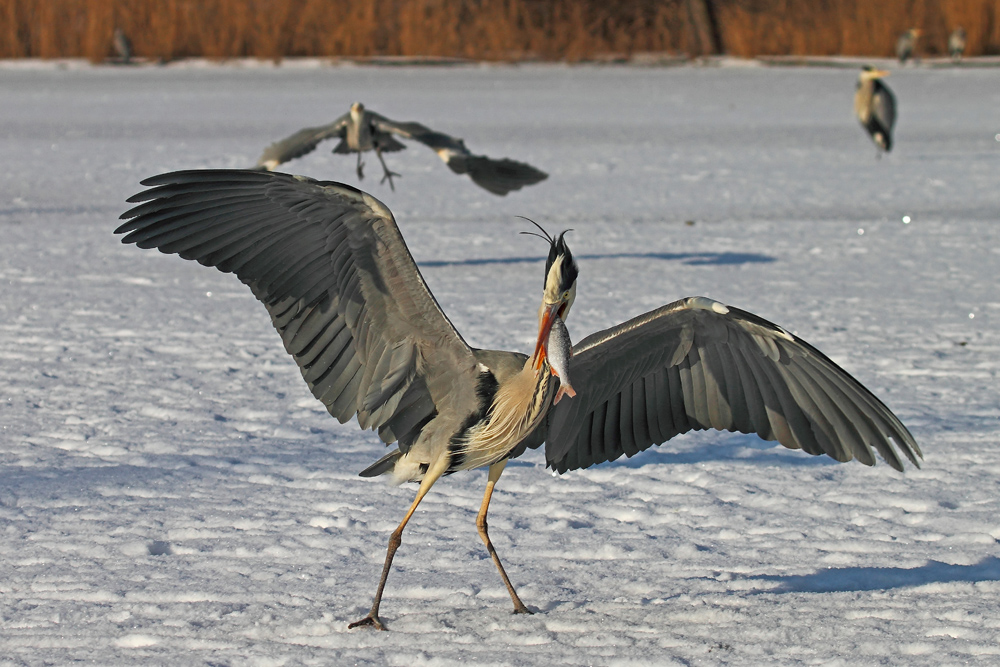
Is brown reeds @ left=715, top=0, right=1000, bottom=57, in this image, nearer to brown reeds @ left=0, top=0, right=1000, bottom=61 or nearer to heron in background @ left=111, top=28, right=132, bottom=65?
brown reeds @ left=0, top=0, right=1000, bottom=61

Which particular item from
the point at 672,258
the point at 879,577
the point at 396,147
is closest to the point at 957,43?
the point at 672,258

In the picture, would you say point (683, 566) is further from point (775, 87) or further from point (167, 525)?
point (775, 87)

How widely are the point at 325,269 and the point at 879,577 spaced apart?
5.68ft

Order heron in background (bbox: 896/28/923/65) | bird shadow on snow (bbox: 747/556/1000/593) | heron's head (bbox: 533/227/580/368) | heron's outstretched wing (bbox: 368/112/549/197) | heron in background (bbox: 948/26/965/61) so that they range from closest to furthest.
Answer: heron's head (bbox: 533/227/580/368), bird shadow on snow (bbox: 747/556/1000/593), heron's outstretched wing (bbox: 368/112/549/197), heron in background (bbox: 896/28/923/65), heron in background (bbox: 948/26/965/61)

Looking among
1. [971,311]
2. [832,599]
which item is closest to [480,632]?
[832,599]

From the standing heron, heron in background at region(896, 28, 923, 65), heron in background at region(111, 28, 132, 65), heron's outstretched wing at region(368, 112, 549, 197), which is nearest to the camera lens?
heron's outstretched wing at region(368, 112, 549, 197)

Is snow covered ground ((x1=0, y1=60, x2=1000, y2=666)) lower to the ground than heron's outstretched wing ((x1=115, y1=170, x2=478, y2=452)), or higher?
lower

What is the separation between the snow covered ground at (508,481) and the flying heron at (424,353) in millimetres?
351

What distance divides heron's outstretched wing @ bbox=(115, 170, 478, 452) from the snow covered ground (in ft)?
2.05

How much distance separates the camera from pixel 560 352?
3059mm

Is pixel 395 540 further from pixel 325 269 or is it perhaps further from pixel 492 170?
pixel 492 170

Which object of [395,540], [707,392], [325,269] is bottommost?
[395,540]

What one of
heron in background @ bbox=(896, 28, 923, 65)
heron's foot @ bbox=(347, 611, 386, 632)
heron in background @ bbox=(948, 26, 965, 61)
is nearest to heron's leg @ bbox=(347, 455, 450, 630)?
heron's foot @ bbox=(347, 611, 386, 632)

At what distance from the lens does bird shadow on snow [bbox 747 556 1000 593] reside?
3.57 m
